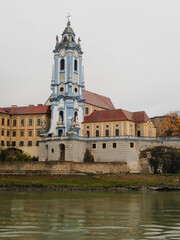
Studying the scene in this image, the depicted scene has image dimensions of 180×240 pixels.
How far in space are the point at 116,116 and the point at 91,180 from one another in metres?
24.2

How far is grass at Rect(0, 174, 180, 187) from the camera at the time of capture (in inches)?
2139

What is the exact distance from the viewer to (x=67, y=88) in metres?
82.3

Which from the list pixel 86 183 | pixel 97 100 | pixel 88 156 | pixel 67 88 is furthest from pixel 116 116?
pixel 86 183

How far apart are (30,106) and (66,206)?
5816 cm

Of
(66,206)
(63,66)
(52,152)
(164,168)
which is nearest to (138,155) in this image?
(164,168)

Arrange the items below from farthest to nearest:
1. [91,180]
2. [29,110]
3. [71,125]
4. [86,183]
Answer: [29,110]
[71,125]
[91,180]
[86,183]

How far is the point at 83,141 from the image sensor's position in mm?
80875

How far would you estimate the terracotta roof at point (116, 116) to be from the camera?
79.9 meters

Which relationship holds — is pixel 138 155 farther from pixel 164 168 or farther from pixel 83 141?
pixel 83 141

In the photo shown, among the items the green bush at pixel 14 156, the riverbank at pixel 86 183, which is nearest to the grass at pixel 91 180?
the riverbank at pixel 86 183

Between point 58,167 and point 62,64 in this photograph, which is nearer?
point 58,167

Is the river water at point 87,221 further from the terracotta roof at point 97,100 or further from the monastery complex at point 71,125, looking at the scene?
the terracotta roof at point 97,100

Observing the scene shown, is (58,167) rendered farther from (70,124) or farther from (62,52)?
(62,52)

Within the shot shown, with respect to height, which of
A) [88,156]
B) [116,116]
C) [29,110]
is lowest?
[88,156]
